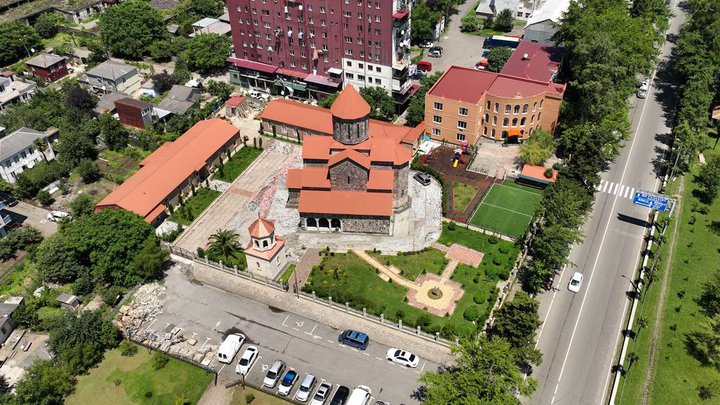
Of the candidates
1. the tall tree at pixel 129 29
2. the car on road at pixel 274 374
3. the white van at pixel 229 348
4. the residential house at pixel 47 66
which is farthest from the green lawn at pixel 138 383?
the tall tree at pixel 129 29

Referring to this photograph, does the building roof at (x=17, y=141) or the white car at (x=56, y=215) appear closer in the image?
the white car at (x=56, y=215)

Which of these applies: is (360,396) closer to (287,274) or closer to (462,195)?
(287,274)

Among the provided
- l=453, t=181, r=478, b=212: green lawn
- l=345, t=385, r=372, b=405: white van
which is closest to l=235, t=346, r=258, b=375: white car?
l=345, t=385, r=372, b=405: white van

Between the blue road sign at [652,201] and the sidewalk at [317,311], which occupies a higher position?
the blue road sign at [652,201]

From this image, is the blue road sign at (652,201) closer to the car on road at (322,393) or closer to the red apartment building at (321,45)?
the red apartment building at (321,45)

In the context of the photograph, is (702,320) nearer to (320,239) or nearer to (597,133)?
(597,133)

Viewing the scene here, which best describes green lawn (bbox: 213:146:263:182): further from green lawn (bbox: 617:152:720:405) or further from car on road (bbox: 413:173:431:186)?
green lawn (bbox: 617:152:720:405)
